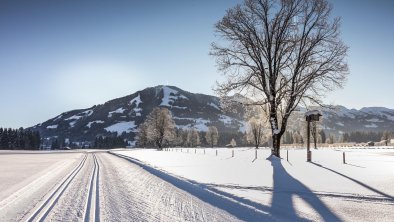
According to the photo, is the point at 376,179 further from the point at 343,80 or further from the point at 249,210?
the point at 343,80

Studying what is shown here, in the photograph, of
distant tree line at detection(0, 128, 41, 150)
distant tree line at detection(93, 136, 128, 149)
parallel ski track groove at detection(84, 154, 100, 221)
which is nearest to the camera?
parallel ski track groove at detection(84, 154, 100, 221)

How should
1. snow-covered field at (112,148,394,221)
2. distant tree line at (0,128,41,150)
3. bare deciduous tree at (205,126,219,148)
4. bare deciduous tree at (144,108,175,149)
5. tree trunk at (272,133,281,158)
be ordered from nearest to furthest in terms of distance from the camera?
1. snow-covered field at (112,148,394,221)
2. tree trunk at (272,133,281,158)
3. bare deciduous tree at (144,108,175,149)
4. distant tree line at (0,128,41,150)
5. bare deciduous tree at (205,126,219,148)

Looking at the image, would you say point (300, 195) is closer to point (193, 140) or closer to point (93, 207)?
point (93, 207)

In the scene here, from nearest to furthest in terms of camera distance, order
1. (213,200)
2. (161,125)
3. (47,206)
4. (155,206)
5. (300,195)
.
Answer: (155,206), (47,206), (213,200), (300,195), (161,125)

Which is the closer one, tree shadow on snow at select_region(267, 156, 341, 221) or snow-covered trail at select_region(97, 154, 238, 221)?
snow-covered trail at select_region(97, 154, 238, 221)

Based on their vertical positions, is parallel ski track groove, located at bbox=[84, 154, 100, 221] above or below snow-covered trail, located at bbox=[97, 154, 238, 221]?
below

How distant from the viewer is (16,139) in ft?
519

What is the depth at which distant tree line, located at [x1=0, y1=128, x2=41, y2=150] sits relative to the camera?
154000 mm

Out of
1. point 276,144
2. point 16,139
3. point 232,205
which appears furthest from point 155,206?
point 16,139

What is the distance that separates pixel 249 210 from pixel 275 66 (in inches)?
792

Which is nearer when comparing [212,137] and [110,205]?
[110,205]

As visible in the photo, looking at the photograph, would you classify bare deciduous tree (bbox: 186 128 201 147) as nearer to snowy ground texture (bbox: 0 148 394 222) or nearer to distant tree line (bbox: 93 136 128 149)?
distant tree line (bbox: 93 136 128 149)

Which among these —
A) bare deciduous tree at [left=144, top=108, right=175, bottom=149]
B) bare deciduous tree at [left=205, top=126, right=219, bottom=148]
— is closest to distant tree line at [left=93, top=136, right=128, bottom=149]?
bare deciduous tree at [left=205, top=126, right=219, bottom=148]

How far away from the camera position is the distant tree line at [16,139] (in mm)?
154000
